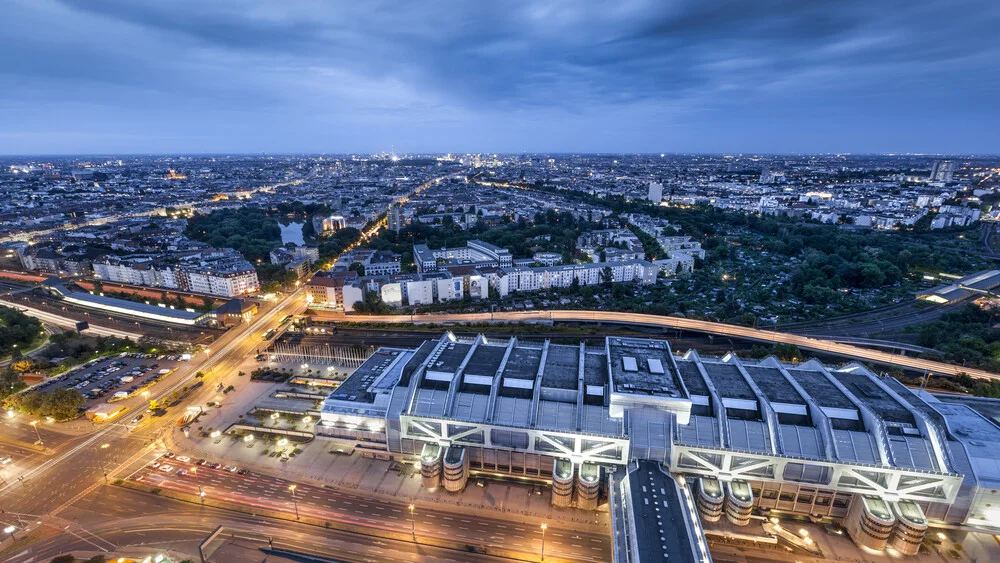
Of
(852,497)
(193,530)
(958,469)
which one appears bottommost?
(193,530)

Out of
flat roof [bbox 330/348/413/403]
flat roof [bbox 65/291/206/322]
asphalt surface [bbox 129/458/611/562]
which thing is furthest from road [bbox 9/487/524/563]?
flat roof [bbox 65/291/206/322]

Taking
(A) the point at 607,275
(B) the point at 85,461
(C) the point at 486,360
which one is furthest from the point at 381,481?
(A) the point at 607,275

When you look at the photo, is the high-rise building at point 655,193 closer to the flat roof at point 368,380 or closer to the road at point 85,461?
the flat roof at point 368,380

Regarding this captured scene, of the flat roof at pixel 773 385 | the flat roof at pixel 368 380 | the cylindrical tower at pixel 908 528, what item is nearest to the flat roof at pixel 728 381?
the flat roof at pixel 773 385

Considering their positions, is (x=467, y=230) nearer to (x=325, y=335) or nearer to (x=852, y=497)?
(x=325, y=335)

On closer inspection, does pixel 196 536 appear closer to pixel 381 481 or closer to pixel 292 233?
pixel 381 481

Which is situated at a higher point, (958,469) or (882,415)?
(882,415)

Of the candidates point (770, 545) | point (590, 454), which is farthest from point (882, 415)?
point (590, 454)
